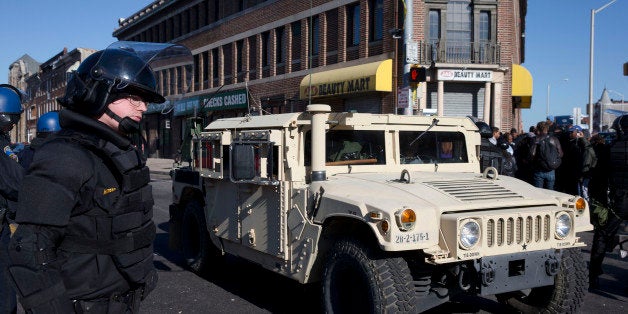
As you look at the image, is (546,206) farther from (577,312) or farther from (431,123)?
(431,123)

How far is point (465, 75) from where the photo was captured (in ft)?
67.6

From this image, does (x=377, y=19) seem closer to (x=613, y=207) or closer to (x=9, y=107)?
(x=613, y=207)

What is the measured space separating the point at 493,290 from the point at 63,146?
3046 millimetres

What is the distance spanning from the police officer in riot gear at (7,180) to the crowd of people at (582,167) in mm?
4524

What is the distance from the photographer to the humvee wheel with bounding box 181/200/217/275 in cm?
673

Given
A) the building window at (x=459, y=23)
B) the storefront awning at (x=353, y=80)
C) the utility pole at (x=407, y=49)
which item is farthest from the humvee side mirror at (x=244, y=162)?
the building window at (x=459, y=23)

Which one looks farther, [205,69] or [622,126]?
[205,69]

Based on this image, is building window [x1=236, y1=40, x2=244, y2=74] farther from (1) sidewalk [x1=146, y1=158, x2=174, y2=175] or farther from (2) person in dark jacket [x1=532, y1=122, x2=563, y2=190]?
(2) person in dark jacket [x1=532, y1=122, x2=563, y2=190]

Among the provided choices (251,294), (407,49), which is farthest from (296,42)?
(251,294)

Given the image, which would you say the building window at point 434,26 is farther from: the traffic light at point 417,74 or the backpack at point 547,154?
the backpack at point 547,154

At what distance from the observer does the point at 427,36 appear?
→ 824 inches

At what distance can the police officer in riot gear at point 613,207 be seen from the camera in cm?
602

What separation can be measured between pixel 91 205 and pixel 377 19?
67.1 feet

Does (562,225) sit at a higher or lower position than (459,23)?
lower
